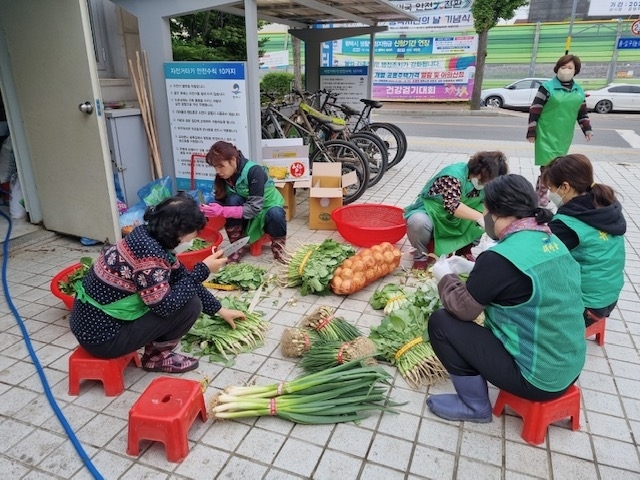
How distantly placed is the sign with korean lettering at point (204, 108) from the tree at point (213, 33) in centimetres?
368

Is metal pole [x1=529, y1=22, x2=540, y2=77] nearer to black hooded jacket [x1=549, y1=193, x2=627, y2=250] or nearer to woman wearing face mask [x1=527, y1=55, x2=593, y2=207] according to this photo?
woman wearing face mask [x1=527, y1=55, x2=593, y2=207]

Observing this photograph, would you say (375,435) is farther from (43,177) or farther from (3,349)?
(43,177)

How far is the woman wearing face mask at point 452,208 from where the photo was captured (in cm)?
361

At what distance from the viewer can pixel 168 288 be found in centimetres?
231

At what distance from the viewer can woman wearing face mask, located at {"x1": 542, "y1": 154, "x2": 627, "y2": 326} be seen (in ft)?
8.35

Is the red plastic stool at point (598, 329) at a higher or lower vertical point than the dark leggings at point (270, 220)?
lower

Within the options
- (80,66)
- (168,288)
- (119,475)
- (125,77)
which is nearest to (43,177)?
(80,66)

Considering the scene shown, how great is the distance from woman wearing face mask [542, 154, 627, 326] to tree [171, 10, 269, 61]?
7.09 m

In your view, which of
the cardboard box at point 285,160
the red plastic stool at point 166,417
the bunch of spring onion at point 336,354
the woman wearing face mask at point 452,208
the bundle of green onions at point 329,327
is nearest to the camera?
the red plastic stool at point 166,417

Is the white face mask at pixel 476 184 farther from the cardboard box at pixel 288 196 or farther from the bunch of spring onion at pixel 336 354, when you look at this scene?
the cardboard box at pixel 288 196

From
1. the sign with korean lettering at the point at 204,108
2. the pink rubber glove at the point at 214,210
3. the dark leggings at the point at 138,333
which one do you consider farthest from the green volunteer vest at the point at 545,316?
the sign with korean lettering at the point at 204,108

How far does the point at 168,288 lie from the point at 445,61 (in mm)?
20174

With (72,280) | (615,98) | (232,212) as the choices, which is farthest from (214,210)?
(615,98)

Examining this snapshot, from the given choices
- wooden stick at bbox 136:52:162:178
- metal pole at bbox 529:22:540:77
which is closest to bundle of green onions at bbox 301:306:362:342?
wooden stick at bbox 136:52:162:178
